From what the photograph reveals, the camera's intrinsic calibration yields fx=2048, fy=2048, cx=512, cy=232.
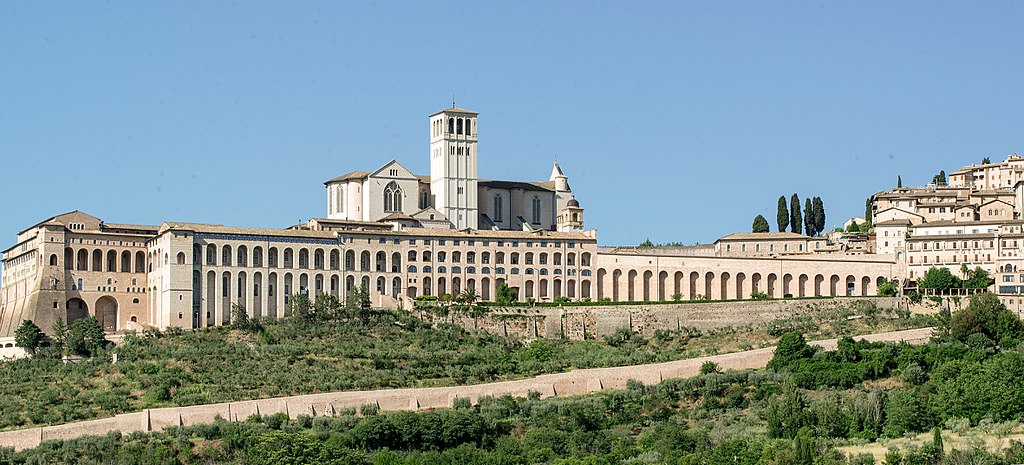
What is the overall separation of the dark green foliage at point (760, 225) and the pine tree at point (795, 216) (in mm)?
1379

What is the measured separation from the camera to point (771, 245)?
102812 millimetres

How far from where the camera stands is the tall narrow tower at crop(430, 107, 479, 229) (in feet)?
327

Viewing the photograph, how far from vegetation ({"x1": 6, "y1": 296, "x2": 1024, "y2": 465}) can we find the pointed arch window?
2659cm

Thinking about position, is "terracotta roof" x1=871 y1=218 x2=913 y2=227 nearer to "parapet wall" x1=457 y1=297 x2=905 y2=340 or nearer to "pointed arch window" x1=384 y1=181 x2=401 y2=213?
"parapet wall" x1=457 y1=297 x2=905 y2=340

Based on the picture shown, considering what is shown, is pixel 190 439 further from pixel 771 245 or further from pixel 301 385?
pixel 771 245

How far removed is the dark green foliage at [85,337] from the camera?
8262 centimetres

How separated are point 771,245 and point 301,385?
115ft

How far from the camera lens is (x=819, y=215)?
111m

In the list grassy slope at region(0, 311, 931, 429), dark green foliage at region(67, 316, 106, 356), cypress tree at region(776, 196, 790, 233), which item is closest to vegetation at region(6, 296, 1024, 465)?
grassy slope at region(0, 311, 931, 429)

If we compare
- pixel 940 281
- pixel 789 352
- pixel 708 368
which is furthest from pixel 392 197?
pixel 789 352

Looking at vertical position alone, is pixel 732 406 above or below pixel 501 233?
below

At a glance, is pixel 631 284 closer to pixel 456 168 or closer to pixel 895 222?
pixel 456 168

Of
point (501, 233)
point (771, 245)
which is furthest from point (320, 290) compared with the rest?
point (771, 245)

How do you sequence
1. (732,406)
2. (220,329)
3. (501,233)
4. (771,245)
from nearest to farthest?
(732,406), (220,329), (501,233), (771,245)
